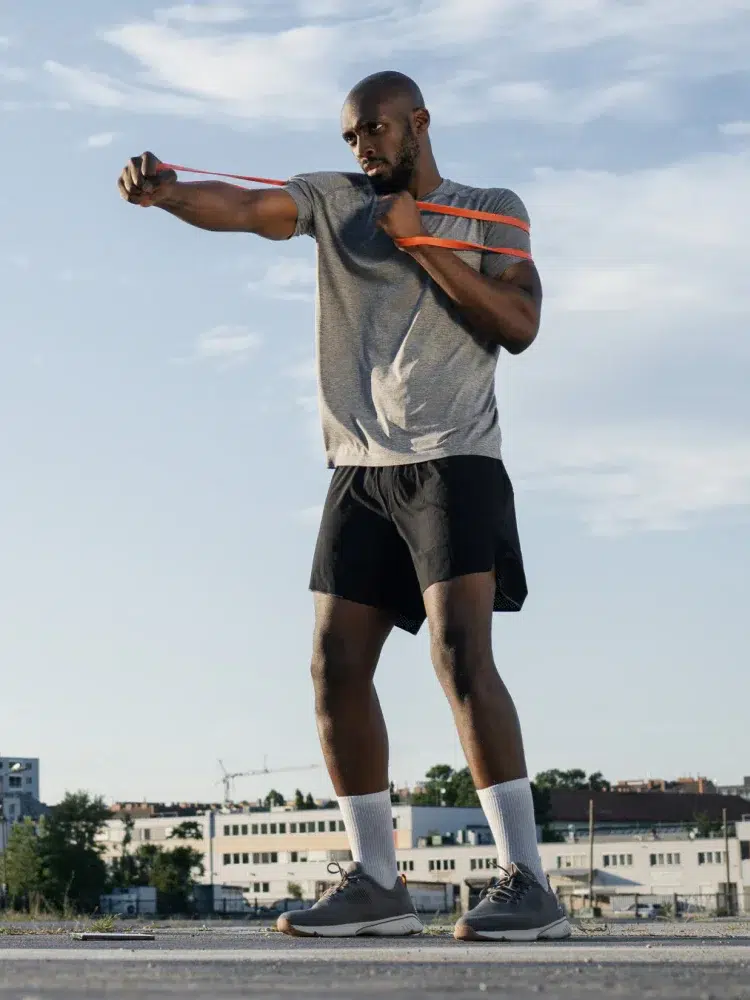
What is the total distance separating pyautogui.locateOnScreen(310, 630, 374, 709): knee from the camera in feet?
14.8

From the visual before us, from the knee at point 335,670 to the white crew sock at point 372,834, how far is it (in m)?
0.29

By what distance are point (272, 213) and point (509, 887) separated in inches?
81.3

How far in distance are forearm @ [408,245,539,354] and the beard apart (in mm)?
340

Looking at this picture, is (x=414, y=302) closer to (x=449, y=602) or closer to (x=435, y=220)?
(x=435, y=220)

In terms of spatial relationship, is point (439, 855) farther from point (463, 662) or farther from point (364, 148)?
point (463, 662)

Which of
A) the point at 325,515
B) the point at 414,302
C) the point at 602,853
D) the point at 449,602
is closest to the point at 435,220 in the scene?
the point at 414,302

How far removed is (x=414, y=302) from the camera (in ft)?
15.6

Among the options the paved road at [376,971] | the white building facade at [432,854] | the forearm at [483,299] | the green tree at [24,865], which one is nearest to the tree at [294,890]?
the white building facade at [432,854]

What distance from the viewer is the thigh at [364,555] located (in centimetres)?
454

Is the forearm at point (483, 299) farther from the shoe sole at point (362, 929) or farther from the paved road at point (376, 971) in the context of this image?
the paved road at point (376, 971)

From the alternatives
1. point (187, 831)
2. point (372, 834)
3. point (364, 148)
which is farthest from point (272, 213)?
point (187, 831)

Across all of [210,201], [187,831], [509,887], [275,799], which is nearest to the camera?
[509,887]

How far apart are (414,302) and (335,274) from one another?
0.93 ft

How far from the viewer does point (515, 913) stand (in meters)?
3.97
